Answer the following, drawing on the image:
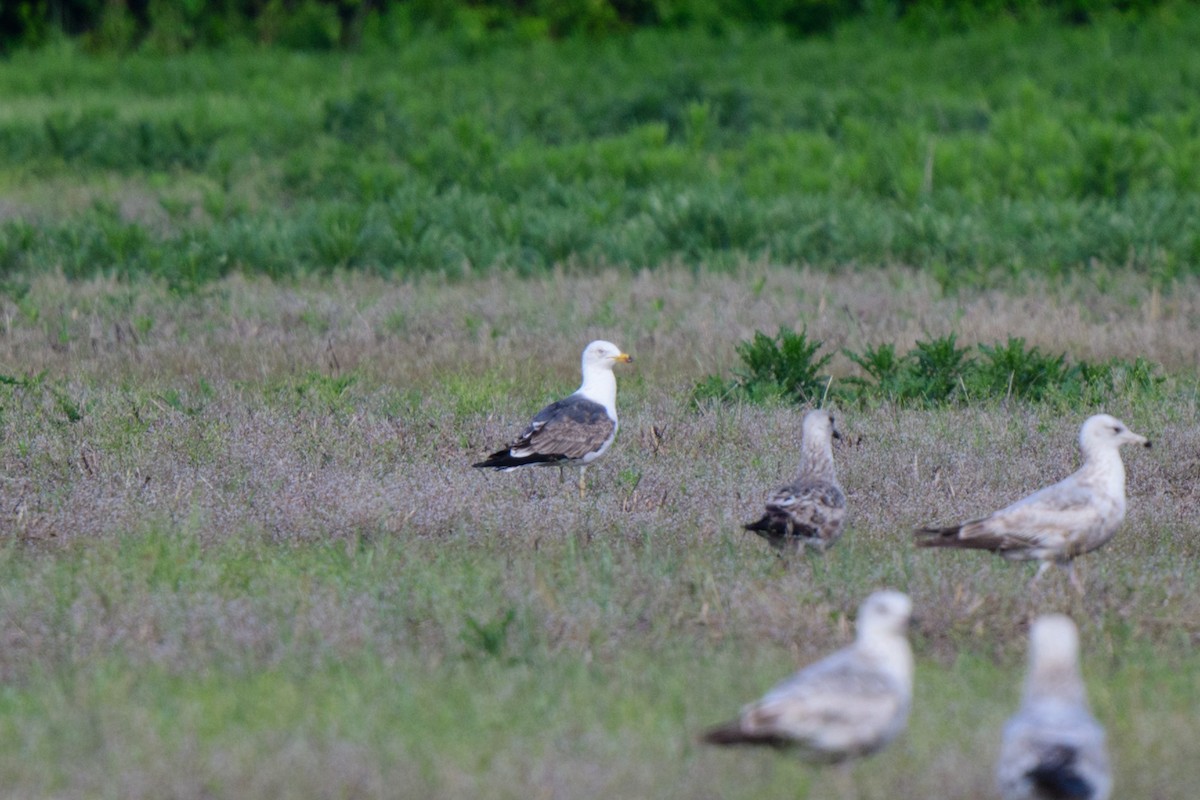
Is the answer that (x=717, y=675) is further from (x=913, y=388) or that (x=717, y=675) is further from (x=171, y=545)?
(x=913, y=388)

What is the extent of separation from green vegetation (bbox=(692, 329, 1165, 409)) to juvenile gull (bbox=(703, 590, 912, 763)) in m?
5.61

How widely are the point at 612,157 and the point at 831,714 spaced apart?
46.6 feet

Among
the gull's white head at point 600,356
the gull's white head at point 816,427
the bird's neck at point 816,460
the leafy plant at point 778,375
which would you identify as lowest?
the leafy plant at point 778,375

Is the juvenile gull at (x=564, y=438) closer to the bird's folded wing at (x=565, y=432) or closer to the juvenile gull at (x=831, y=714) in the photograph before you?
the bird's folded wing at (x=565, y=432)

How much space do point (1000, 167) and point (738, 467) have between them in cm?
1007

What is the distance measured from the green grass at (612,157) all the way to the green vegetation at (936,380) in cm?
336

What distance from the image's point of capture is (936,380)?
32.8ft

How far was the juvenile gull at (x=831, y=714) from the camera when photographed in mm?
4078

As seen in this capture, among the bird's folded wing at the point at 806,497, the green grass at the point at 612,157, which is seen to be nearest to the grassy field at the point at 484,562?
the bird's folded wing at the point at 806,497

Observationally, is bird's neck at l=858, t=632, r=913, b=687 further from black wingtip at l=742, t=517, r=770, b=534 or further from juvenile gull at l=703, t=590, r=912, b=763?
black wingtip at l=742, t=517, r=770, b=534

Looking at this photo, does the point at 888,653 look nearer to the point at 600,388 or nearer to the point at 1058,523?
the point at 1058,523

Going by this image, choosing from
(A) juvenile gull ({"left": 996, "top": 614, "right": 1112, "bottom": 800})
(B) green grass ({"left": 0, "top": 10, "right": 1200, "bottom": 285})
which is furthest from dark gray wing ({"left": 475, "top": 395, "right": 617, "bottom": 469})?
(B) green grass ({"left": 0, "top": 10, "right": 1200, "bottom": 285})

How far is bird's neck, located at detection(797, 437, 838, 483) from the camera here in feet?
22.8

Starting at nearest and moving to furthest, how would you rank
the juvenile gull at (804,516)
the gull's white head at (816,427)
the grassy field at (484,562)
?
the grassy field at (484,562) < the juvenile gull at (804,516) < the gull's white head at (816,427)
